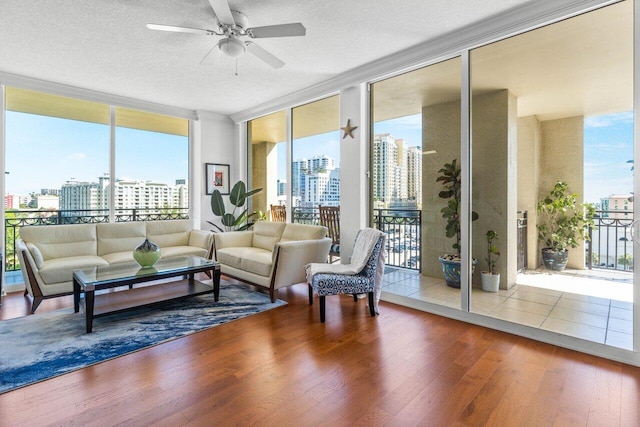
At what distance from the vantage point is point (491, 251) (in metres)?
3.21

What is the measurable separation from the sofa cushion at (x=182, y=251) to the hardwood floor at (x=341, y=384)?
2081 millimetres

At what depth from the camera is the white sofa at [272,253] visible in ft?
12.6

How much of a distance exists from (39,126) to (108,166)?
946mm

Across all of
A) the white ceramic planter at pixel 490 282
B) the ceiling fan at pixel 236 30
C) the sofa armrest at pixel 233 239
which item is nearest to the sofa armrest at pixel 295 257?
the sofa armrest at pixel 233 239

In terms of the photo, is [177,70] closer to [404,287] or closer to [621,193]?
[404,287]

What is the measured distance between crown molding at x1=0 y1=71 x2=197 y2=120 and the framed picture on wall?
0.95 meters

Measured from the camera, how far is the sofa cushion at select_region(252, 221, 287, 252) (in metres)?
4.82

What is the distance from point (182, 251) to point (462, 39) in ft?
14.3

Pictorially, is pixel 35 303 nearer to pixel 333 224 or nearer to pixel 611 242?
pixel 333 224

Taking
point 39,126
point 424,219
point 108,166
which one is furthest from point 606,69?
point 39,126

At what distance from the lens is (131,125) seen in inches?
214

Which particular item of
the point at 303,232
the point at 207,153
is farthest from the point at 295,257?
the point at 207,153

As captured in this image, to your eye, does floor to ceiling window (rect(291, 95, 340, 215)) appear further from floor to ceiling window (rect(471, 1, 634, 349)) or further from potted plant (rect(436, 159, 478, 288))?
floor to ceiling window (rect(471, 1, 634, 349))

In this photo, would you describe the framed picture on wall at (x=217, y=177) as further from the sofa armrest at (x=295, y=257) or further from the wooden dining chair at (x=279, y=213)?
the sofa armrest at (x=295, y=257)
